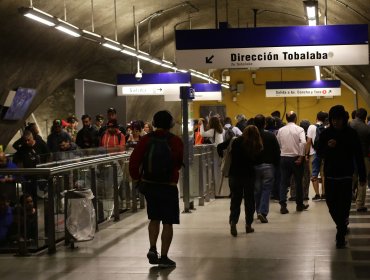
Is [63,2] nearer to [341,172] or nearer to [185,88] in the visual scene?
[185,88]

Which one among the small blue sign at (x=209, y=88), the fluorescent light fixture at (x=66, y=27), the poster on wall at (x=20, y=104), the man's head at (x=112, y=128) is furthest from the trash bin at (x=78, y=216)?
the small blue sign at (x=209, y=88)

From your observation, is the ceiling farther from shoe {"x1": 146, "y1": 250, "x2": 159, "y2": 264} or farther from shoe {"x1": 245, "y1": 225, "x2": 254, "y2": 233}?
shoe {"x1": 146, "y1": 250, "x2": 159, "y2": 264}

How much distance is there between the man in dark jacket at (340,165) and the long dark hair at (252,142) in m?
1.22

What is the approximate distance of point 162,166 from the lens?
8070 mm

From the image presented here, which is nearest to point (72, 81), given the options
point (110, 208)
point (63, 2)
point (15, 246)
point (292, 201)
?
point (63, 2)

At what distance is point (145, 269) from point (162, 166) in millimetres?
984

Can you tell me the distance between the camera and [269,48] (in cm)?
1227

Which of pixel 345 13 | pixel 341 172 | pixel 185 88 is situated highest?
pixel 345 13

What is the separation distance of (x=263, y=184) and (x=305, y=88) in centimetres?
1721

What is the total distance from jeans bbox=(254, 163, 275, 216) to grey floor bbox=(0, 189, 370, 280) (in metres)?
0.26

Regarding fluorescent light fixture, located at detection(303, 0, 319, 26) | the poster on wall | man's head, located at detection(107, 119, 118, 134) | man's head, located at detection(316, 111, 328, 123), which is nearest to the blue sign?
the poster on wall

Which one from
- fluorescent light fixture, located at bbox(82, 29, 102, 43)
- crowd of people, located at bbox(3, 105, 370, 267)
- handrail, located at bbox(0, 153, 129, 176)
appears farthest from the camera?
fluorescent light fixture, located at bbox(82, 29, 102, 43)

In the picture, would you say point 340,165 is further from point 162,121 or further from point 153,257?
point 153,257

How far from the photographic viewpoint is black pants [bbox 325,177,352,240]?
29.6 feet
